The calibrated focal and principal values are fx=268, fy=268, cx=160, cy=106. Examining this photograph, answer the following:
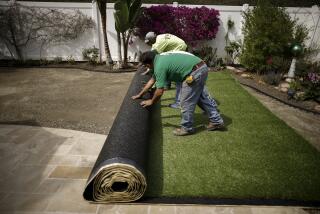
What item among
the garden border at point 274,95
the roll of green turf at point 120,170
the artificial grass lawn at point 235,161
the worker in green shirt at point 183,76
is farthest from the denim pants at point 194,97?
the garden border at point 274,95

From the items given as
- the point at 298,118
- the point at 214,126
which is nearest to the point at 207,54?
the point at 298,118

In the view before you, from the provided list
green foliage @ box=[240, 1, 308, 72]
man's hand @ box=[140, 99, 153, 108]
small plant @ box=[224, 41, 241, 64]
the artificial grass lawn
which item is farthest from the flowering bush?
man's hand @ box=[140, 99, 153, 108]

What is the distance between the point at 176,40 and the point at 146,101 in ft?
7.44

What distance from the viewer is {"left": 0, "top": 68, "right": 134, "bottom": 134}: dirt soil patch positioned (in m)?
6.03

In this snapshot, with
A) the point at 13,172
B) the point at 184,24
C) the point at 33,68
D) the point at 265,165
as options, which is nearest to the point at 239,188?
the point at 265,165

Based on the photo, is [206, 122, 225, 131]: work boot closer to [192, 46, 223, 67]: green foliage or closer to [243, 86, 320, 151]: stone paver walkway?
[243, 86, 320, 151]: stone paver walkway

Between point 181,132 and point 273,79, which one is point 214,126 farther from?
point 273,79

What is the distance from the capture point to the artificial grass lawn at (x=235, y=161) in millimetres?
3820

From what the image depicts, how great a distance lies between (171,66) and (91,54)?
725cm

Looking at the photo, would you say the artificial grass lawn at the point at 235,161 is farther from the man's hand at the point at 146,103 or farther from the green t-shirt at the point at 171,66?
the green t-shirt at the point at 171,66

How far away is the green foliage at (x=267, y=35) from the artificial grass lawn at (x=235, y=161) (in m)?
3.80

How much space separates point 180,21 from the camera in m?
10.3

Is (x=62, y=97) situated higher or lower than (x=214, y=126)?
lower

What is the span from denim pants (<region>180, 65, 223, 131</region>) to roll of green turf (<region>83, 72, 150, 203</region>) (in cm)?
120
